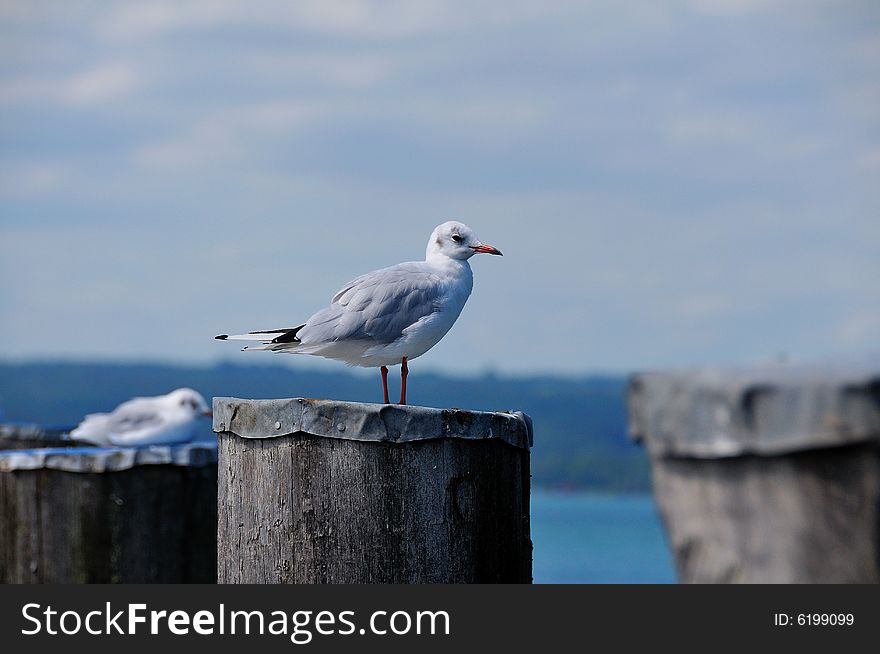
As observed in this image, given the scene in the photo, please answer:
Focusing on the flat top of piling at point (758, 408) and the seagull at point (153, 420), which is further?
the seagull at point (153, 420)

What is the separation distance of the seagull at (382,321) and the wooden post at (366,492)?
76.2 inches

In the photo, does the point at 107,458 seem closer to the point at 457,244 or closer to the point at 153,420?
the point at 457,244

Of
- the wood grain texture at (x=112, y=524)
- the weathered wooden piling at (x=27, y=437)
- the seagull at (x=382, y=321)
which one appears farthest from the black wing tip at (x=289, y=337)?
the weathered wooden piling at (x=27, y=437)

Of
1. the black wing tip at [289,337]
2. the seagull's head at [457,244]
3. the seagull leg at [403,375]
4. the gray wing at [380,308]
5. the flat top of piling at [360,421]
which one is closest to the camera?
the flat top of piling at [360,421]

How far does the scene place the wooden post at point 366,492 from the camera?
3506 millimetres

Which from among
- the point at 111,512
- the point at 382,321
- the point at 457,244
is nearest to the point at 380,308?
the point at 382,321

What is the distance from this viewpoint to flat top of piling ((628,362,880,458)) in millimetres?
1881

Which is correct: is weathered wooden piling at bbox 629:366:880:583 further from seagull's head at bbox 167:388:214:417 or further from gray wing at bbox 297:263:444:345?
seagull's head at bbox 167:388:214:417

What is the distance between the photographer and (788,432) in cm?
192

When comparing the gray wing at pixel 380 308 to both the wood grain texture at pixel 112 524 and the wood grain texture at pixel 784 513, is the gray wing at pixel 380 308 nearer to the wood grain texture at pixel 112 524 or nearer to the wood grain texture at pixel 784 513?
the wood grain texture at pixel 112 524

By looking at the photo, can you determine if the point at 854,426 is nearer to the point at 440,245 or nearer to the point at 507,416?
the point at 507,416

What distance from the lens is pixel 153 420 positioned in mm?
8617

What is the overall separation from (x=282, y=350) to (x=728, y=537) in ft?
13.2

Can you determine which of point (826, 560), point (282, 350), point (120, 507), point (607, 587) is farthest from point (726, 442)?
point (120, 507)
